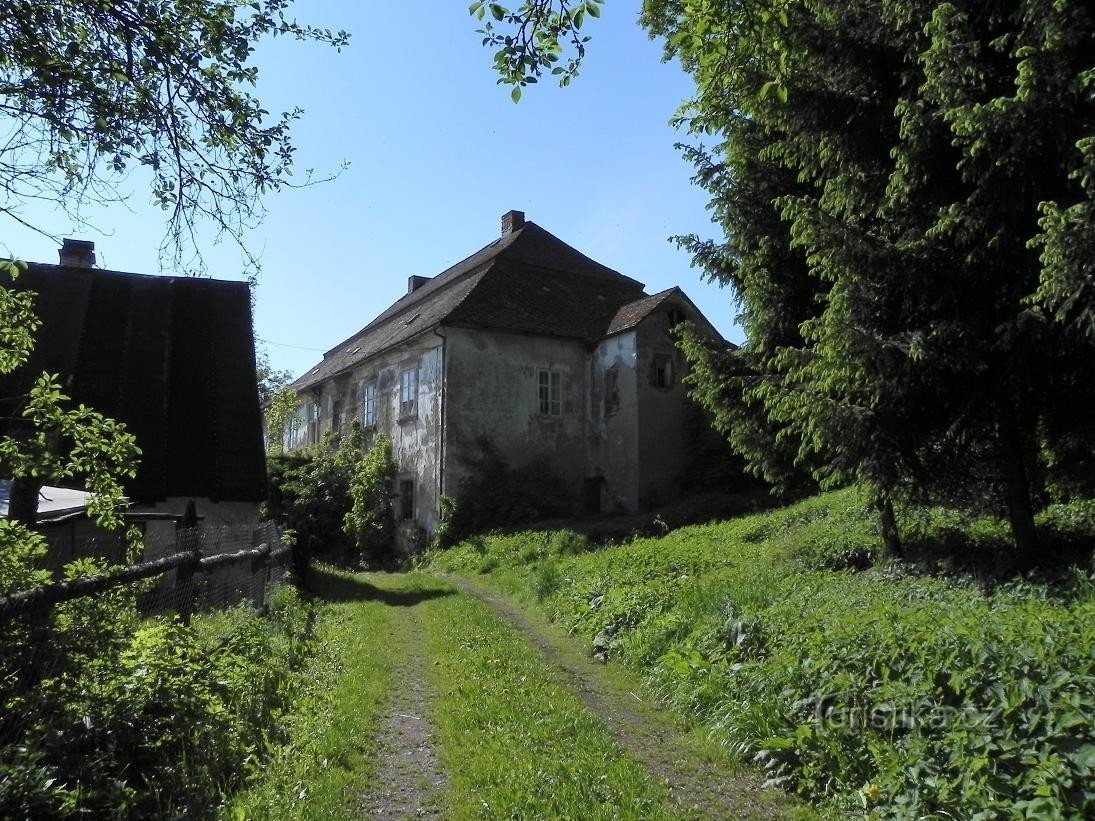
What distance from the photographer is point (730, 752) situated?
5.51m

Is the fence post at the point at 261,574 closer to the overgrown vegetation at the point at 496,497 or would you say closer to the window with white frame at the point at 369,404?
the overgrown vegetation at the point at 496,497

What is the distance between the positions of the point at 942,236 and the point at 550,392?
17.0 meters

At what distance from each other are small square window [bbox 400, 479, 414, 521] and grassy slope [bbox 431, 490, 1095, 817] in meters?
14.7

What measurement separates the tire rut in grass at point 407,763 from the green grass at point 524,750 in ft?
0.37

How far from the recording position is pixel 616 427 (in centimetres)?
2328

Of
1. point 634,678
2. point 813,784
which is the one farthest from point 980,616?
point 634,678

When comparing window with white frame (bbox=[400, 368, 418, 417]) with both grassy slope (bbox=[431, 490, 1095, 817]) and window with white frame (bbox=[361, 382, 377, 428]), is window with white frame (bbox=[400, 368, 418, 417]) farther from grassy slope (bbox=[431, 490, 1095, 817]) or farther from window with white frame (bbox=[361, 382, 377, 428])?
grassy slope (bbox=[431, 490, 1095, 817])

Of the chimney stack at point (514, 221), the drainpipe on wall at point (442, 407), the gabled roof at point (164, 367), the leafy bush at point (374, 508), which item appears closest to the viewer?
the gabled roof at point (164, 367)

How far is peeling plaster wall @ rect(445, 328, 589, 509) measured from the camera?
22688 millimetres

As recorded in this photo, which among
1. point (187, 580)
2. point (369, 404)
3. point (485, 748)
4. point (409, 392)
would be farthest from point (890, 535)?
point (369, 404)

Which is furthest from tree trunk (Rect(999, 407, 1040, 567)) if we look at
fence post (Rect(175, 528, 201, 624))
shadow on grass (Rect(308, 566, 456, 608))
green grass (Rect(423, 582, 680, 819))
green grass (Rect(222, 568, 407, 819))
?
shadow on grass (Rect(308, 566, 456, 608))

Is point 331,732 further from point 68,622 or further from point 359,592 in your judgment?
point 359,592

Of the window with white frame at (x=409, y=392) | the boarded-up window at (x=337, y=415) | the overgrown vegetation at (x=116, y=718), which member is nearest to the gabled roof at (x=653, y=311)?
the window with white frame at (x=409, y=392)

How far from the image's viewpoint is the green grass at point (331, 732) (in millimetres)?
4453
